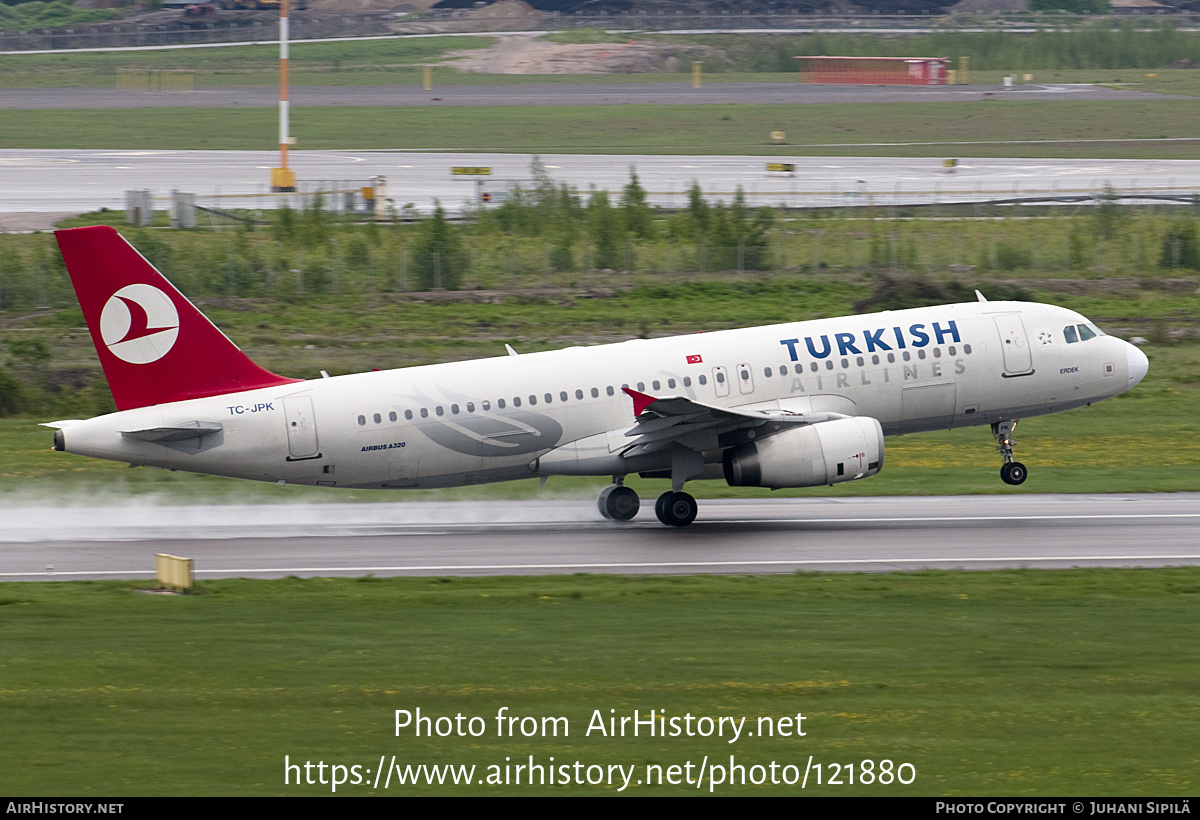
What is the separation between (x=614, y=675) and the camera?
22.1 metres

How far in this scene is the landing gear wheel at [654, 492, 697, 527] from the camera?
116ft

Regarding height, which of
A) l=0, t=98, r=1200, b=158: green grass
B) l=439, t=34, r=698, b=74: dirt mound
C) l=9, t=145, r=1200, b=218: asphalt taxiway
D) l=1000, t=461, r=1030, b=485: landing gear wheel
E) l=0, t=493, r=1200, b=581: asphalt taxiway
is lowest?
l=0, t=493, r=1200, b=581: asphalt taxiway

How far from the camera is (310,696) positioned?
824 inches

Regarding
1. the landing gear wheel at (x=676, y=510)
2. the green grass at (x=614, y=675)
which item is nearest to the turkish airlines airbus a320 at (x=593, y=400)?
the landing gear wheel at (x=676, y=510)

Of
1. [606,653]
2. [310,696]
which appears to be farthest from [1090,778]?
[310,696]

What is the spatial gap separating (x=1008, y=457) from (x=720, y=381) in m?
7.93

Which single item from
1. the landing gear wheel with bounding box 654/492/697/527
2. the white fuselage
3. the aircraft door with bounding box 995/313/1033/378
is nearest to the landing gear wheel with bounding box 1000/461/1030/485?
the white fuselage

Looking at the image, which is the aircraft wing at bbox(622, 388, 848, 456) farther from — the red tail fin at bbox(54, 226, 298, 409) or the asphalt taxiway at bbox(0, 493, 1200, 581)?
the red tail fin at bbox(54, 226, 298, 409)

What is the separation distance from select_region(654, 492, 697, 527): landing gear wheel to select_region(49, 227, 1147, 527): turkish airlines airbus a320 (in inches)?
1.3

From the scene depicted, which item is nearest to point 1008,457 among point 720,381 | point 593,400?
point 720,381

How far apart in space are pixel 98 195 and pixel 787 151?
43288 mm

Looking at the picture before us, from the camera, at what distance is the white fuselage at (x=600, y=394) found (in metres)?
33.4

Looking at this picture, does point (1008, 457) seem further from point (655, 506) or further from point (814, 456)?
point (655, 506)

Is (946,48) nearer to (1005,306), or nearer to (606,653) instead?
(1005,306)
